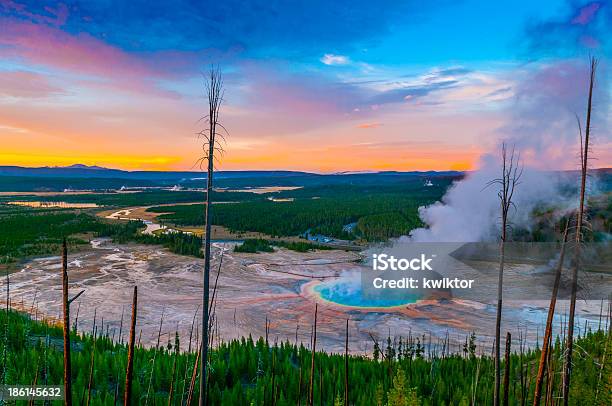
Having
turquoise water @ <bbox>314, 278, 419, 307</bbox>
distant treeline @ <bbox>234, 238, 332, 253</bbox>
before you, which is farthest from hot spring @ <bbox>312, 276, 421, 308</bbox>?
distant treeline @ <bbox>234, 238, 332, 253</bbox>

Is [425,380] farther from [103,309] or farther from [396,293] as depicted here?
[103,309]

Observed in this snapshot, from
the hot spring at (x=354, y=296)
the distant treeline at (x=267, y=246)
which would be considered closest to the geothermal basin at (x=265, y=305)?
the hot spring at (x=354, y=296)

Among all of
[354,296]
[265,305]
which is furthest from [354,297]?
[265,305]

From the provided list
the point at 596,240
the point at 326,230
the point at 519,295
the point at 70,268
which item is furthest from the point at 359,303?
the point at 326,230

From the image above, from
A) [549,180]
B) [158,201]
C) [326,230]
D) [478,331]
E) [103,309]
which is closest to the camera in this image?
[478,331]

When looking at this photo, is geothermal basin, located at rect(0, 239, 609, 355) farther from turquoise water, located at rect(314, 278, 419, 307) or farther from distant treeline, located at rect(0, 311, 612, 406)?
distant treeline, located at rect(0, 311, 612, 406)

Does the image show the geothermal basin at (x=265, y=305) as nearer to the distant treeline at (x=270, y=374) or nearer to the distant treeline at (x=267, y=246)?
Result: the distant treeline at (x=270, y=374)
